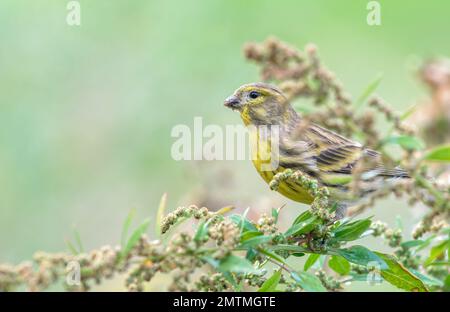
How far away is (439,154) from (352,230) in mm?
451

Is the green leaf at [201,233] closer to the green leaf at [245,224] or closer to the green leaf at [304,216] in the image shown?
the green leaf at [245,224]

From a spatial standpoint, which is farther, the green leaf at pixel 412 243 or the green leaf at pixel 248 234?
the green leaf at pixel 412 243

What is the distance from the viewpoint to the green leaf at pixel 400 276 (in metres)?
1.74

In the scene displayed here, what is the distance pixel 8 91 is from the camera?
5.96 m

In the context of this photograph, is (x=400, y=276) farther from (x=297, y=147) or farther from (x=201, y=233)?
(x=297, y=147)

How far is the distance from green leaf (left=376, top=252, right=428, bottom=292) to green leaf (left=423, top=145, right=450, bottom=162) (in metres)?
0.40

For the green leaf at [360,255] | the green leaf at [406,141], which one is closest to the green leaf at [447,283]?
the green leaf at [360,255]

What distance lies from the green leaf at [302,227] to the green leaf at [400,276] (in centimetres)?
16

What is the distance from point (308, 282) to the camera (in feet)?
5.12

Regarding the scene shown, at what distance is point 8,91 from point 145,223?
4.88 meters

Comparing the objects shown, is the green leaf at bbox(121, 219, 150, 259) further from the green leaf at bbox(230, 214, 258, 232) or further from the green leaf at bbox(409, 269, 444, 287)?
the green leaf at bbox(409, 269, 444, 287)

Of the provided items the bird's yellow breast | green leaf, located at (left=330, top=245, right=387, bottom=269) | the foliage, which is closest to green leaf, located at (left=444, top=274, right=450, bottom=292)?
the foliage

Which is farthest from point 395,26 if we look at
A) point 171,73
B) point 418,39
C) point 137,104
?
point 137,104

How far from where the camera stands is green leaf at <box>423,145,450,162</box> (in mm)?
1389
